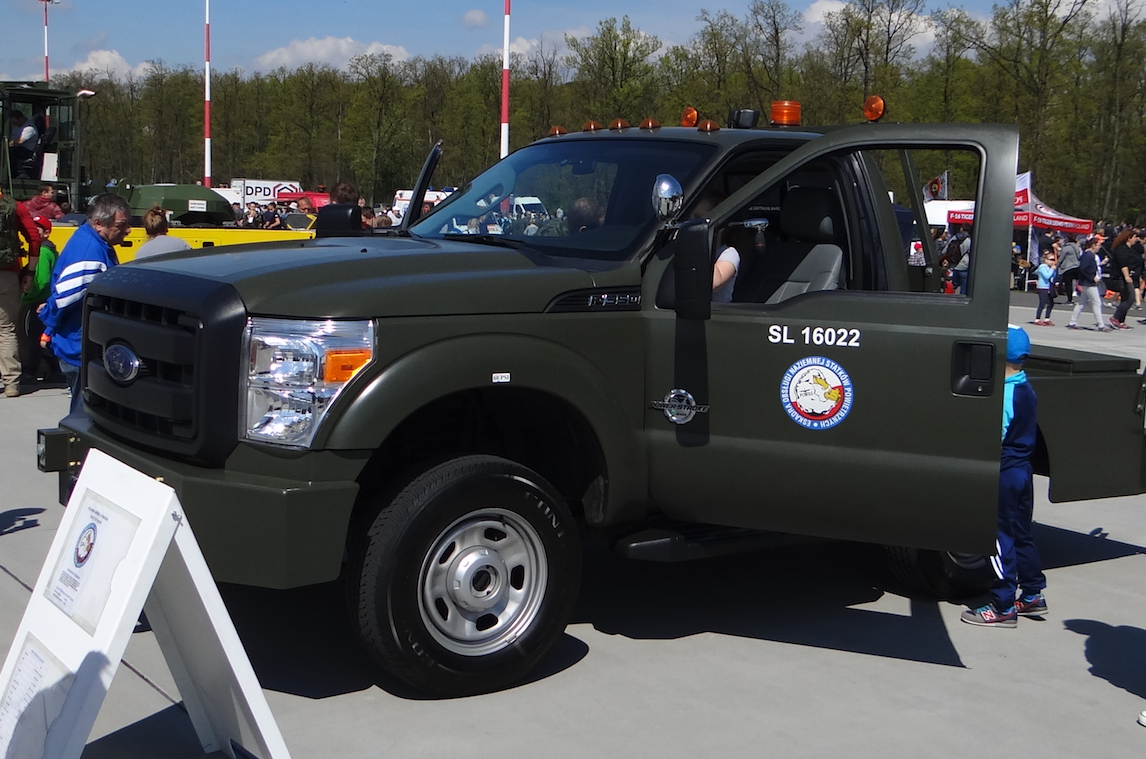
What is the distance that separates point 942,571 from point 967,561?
0.48 feet

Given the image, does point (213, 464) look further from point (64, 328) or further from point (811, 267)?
point (64, 328)

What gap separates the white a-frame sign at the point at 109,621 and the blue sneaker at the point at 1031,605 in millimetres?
3495

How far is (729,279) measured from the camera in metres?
A: 4.89

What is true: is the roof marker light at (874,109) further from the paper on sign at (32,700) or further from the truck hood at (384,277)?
the paper on sign at (32,700)

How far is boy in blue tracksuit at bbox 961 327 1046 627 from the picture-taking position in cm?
520

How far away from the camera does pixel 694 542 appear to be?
471 cm

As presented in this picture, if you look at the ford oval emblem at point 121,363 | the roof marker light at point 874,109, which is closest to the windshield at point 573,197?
the roof marker light at point 874,109

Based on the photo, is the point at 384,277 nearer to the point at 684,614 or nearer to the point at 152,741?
the point at 152,741

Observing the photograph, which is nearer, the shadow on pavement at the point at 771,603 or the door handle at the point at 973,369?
the door handle at the point at 973,369

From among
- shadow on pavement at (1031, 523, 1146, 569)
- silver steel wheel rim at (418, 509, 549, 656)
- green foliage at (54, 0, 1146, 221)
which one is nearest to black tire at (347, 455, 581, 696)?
silver steel wheel rim at (418, 509, 549, 656)

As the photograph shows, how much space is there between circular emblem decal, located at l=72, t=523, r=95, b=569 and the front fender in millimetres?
802

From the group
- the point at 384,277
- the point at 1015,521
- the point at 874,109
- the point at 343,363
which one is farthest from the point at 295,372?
the point at 1015,521

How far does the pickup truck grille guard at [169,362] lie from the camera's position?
3961mm

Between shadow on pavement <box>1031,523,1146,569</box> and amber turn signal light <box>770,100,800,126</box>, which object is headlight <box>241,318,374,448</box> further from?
shadow on pavement <box>1031,523,1146,569</box>
